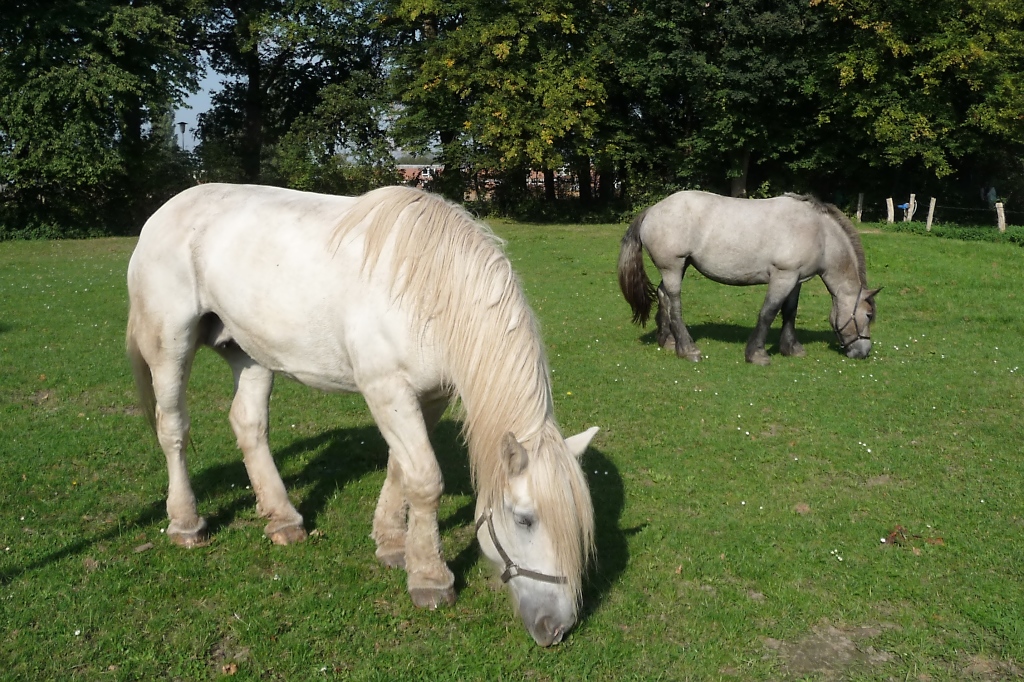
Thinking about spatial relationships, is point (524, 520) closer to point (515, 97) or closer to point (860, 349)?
point (860, 349)

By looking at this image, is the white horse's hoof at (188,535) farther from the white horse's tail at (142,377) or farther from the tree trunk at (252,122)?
the tree trunk at (252,122)

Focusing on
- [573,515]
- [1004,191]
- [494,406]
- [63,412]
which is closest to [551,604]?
[573,515]

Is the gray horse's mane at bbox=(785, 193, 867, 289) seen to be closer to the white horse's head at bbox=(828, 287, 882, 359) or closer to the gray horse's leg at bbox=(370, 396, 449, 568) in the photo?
the white horse's head at bbox=(828, 287, 882, 359)

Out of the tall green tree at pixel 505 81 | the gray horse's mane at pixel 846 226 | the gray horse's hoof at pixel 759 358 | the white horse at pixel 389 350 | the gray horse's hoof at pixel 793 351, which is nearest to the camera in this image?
the white horse at pixel 389 350

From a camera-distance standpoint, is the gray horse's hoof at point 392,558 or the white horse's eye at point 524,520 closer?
the white horse's eye at point 524,520

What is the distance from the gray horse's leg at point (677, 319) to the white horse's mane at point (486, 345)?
6653 mm

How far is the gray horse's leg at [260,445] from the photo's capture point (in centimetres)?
522

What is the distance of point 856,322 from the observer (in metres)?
10.6

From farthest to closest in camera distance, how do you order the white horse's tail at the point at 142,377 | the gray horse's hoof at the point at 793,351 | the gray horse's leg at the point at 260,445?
the gray horse's hoof at the point at 793,351 < the white horse's tail at the point at 142,377 < the gray horse's leg at the point at 260,445

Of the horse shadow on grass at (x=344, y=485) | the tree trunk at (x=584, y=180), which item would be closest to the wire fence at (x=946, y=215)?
the tree trunk at (x=584, y=180)

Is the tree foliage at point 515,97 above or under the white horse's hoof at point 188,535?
above

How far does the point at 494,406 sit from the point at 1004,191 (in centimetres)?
3401

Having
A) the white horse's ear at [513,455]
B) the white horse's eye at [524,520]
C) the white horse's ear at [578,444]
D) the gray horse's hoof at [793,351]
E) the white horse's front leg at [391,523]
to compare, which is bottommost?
the gray horse's hoof at [793,351]

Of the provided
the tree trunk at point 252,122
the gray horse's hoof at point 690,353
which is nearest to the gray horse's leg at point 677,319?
the gray horse's hoof at point 690,353
